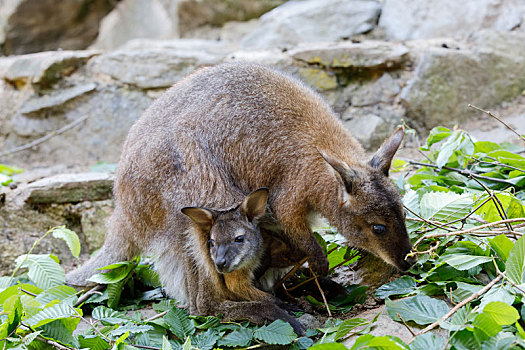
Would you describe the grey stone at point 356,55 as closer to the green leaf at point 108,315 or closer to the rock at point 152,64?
the rock at point 152,64

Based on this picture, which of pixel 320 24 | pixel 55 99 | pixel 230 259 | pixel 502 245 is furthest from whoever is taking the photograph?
pixel 320 24

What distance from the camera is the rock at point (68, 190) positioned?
5641mm

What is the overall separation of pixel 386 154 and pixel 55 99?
4694 millimetres

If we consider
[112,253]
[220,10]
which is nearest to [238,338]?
[112,253]

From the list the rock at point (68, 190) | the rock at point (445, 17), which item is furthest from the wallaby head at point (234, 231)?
the rock at point (445, 17)

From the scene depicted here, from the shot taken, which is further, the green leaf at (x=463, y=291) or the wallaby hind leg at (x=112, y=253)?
the wallaby hind leg at (x=112, y=253)

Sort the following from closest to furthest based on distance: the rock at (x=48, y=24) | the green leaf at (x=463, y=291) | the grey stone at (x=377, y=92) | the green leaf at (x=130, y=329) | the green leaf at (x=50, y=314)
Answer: the green leaf at (x=463, y=291)
the green leaf at (x=50, y=314)
the green leaf at (x=130, y=329)
the grey stone at (x=377, y=92)
the rock at (x=48, y=24)

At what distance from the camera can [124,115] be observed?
6820mm

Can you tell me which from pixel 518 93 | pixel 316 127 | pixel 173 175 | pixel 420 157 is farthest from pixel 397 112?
pixel 173 175

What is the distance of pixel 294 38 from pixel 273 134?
406 cm

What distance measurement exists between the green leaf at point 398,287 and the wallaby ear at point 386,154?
2.09 ft

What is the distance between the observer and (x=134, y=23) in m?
12.3

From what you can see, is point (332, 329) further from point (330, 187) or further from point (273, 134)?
point (273, 134)

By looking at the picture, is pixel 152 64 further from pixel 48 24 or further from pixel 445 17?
pixel 48 24
